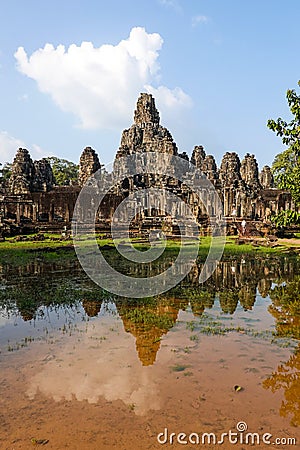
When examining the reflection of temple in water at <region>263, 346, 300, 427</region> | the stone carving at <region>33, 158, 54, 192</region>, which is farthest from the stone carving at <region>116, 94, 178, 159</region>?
the reflection of temple in water at <region>263, 346, 300, 427</region>

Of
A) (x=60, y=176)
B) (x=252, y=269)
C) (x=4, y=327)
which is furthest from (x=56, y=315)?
(x=60, y=176)

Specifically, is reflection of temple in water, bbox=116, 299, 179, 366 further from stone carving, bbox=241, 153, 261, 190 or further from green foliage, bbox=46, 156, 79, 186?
green foliage, bbox=46, 156, 79, 186

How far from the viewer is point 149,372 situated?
5438mm

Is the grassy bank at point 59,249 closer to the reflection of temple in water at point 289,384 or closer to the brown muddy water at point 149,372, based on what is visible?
the brown muddy water at point 149,372

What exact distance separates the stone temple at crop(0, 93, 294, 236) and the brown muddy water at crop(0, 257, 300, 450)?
2350cm

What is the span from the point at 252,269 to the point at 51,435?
12.8m

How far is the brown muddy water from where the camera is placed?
3967mm

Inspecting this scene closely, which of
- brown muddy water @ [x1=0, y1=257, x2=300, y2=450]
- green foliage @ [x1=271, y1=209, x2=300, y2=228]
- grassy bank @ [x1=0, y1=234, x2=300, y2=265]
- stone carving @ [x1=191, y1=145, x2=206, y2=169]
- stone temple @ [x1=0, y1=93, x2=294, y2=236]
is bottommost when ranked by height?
brown muddy water @ [x1=0, y1=257, x2=300, y2=450]

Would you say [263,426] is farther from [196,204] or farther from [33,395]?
[196,204]

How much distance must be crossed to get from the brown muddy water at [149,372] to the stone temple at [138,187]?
77.1ft

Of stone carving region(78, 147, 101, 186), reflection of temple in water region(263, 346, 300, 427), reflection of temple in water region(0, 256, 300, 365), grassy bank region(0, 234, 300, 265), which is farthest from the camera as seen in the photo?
stone carving region(78, 147, 101, 186)

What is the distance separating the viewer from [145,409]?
4449mm

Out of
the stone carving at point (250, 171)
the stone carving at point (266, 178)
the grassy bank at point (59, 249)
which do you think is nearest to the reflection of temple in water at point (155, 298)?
the grassy bank at point (59, 249)

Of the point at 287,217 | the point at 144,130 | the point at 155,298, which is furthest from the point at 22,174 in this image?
the point at 287,217
